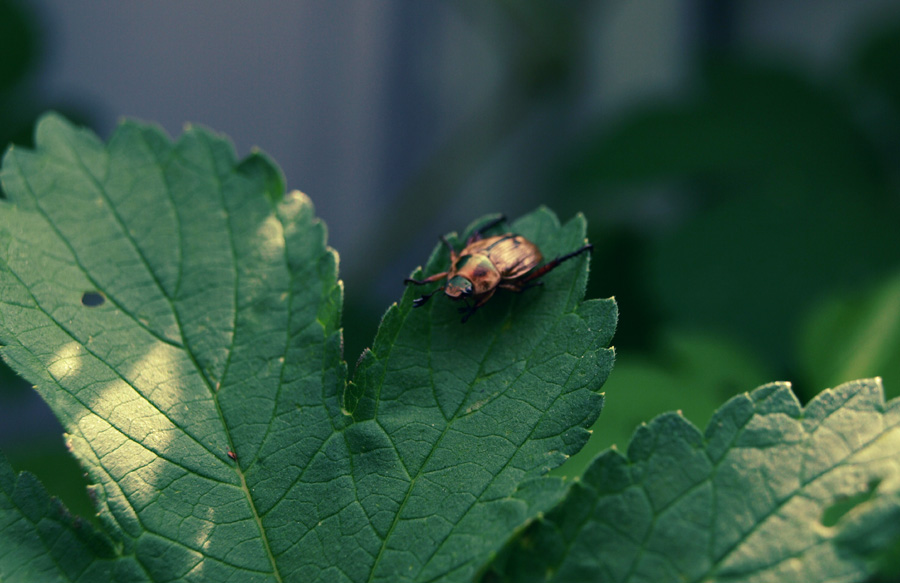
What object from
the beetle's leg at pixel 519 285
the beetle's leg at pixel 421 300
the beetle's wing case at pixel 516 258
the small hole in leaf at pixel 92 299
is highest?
the beetle's wing case at pixel 516 258

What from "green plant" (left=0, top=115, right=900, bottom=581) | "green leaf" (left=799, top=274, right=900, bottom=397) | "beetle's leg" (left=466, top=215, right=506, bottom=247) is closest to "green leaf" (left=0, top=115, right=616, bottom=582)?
"green plant" (left=0, top=115, right=900, bottom=581)

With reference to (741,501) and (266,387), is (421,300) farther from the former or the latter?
(741,501)

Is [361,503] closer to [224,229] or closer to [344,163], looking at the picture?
[224,229]

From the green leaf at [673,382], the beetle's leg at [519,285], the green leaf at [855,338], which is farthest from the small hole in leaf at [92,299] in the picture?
the green leaf at [855,338]

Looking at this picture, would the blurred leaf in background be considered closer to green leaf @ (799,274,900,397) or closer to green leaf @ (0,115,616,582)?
green leaf @ (799,274,900,397)

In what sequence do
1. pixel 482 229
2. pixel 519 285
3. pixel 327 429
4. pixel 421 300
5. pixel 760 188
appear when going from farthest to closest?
pixel 760 188 → pixel 482 229 → pixel 519 285 → pixel 421 300 → pixel 327 429

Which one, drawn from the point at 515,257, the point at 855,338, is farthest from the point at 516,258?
the point at 855,338

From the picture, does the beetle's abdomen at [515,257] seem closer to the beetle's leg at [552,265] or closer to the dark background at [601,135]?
the beetle's leg at [552,265]

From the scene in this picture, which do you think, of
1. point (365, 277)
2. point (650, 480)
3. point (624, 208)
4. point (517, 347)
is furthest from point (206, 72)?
point (650, 480)
